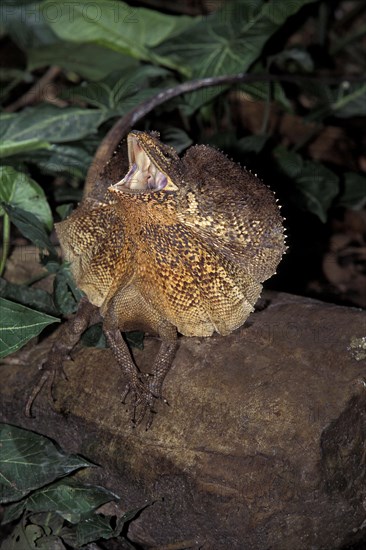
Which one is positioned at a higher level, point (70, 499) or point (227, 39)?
point (227, 39)

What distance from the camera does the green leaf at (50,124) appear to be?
274cm

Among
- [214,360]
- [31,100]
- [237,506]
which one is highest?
[214,360]

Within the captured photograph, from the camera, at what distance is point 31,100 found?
4551 millimetres

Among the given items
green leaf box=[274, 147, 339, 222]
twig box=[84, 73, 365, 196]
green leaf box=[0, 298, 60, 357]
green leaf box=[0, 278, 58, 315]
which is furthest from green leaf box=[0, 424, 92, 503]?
green leaf box=[274, 147, 339, 222]

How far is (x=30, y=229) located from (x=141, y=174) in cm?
75

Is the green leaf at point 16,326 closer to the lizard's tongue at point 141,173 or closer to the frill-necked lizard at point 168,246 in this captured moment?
the frill-necked lizard at point 168,246

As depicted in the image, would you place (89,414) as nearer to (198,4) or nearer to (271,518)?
(271,518)

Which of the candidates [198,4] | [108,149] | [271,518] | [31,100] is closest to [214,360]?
[271,518]

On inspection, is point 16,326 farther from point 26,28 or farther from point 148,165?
point 26,28

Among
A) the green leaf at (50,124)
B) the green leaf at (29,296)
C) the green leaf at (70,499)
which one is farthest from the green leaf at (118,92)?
the green leaf at (70,499)

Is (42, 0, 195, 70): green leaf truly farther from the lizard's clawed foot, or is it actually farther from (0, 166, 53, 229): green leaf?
the lizard's clawed foot

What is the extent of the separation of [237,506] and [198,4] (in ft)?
13.9

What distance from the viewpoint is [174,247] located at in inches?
75.3

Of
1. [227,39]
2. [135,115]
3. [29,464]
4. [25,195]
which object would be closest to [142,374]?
[29,464]
